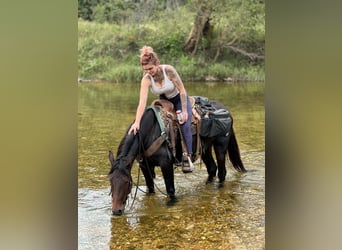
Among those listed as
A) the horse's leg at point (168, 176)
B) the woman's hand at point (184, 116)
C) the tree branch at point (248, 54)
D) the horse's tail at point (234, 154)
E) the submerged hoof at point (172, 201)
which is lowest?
the submerged hoof at point (172, 201)

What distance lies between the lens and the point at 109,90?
1.84 meters

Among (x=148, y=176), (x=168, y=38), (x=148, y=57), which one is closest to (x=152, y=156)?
(x=148, y=176)

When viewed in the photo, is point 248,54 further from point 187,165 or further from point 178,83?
point 187,165

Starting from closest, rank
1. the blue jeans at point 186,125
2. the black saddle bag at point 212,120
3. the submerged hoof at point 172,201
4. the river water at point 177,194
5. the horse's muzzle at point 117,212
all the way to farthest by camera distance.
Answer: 1. the river water at point 177,194
2. the horse's muzzle at point 117,212
3. the submerged hoof at point 172,201
4. the blue jeans at point 186,125
5. the black saddle bag at point 212,120

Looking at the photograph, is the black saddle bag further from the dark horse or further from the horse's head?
the horse's head

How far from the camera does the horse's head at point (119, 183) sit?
5.17ft

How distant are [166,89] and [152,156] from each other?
0.31m

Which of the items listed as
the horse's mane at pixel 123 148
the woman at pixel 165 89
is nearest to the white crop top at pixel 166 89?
the woman at pixel 165 89

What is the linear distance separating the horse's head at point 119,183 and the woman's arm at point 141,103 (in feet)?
0.47

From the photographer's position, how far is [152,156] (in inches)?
68.4

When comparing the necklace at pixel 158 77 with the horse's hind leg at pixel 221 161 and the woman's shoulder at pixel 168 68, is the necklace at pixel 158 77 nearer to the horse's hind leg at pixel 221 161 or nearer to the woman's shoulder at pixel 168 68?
the woman's shoulder at pixel 168 68
